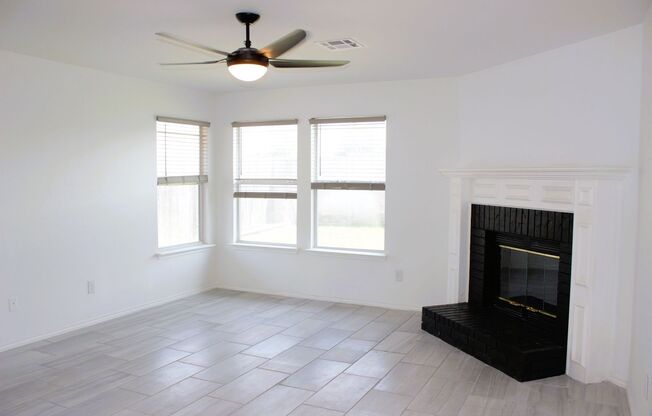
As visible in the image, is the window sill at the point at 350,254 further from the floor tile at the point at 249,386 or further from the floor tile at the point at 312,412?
the floor tile at the point at 312,412

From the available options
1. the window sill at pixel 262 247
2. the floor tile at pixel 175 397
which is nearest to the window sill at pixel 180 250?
the window sill at pixel 262 247

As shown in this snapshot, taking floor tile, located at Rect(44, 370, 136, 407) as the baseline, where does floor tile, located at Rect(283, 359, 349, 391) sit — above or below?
above

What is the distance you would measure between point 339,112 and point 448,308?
2516 mm

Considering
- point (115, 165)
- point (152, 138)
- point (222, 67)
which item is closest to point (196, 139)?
point (152, 138)

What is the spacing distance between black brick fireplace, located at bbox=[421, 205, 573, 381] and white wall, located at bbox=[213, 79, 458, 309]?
640 mm

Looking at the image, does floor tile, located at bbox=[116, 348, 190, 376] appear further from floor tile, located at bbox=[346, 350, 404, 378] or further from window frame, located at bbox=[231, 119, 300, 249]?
window frame, located at bbox=[231, 119, 300, 249]

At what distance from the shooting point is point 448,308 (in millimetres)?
4871

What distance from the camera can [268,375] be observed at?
3869 millimetres

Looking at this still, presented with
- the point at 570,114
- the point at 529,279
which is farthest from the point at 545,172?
the point at 529,279

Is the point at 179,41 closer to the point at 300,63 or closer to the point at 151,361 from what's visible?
the point at 300,63

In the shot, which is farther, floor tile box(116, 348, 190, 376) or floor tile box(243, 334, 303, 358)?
floor tile box(243, 334, 303, 358)

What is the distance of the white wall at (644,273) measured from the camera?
2783 mm

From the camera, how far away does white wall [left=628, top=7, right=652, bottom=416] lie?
9.13 ft

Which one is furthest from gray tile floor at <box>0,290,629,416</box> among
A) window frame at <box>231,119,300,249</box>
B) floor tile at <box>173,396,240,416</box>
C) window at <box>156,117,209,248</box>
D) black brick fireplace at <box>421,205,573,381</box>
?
window frame at <box>231,119,300,249</box>
